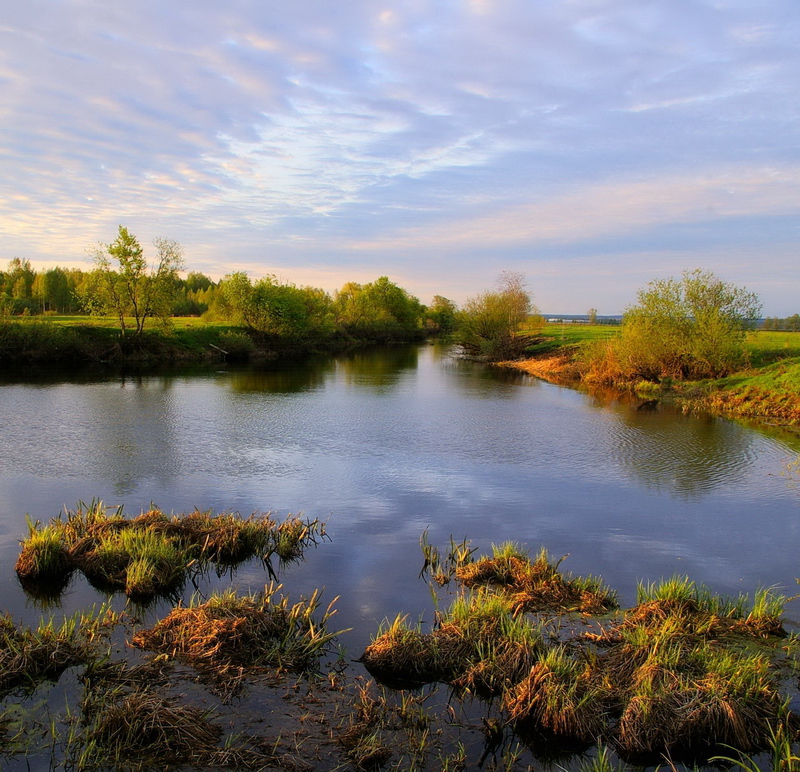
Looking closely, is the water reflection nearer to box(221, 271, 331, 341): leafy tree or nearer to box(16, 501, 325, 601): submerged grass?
box(16, 501, 325, 601): submerged grass

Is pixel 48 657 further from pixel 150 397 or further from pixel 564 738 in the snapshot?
pixel 150 397

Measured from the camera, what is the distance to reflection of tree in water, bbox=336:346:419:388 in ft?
136

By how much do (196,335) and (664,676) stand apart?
57720mm

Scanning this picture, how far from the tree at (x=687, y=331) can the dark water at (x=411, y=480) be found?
7.55 m

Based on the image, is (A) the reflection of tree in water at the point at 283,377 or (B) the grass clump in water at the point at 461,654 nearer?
(B) the grass clump in water at the point at 461,654

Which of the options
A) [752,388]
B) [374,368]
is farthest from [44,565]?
[374,368]

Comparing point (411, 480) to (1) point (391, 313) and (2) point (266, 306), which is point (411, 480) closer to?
(2) point (266, 306)

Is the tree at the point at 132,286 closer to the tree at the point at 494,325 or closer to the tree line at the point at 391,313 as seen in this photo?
the tree line at the point at 391,313

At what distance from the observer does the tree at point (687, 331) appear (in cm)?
3500

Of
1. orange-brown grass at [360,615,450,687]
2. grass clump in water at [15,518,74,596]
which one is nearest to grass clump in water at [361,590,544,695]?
orange-brown grass at [360,615,450,687]

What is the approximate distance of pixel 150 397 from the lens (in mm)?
30234

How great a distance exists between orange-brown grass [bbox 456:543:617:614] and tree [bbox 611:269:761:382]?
96.9 feet

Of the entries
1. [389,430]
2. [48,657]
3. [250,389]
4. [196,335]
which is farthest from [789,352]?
[196,335]

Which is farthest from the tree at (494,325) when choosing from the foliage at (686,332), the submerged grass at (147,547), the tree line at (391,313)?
the submerged grass at (147,547)
